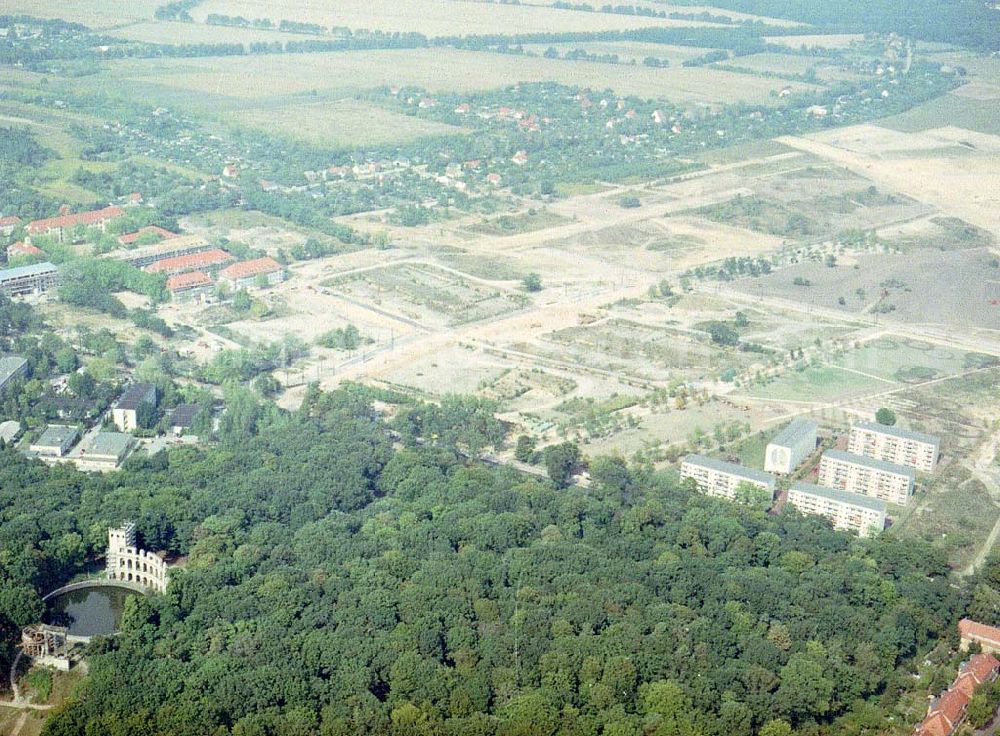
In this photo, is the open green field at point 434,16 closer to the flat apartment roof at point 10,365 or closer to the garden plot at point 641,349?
the garden plot at point 641,349

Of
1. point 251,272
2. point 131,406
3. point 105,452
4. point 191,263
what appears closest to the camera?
point 105,452

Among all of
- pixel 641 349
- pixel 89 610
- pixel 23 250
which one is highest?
pixel 23 250

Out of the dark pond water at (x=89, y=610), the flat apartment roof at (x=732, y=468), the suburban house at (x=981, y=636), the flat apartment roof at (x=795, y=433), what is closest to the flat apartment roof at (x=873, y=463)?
the flat apartment roof at (x=795, y=433)

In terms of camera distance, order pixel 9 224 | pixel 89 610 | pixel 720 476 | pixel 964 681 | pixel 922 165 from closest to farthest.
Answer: pixel 964 681, pixel 89 610, pixel 720 476, pixel 9 224, pixel 922 165

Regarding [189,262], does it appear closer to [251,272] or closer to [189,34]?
[251,272]

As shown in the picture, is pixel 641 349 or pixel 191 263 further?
pixel 191 263

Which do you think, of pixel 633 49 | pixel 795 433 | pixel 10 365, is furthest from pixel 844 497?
pixel 633 49

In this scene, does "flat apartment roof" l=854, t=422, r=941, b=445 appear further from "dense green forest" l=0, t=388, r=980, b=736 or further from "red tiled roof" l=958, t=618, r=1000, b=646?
"red tiled roof" l=958, t=618, r=1000, b=646
